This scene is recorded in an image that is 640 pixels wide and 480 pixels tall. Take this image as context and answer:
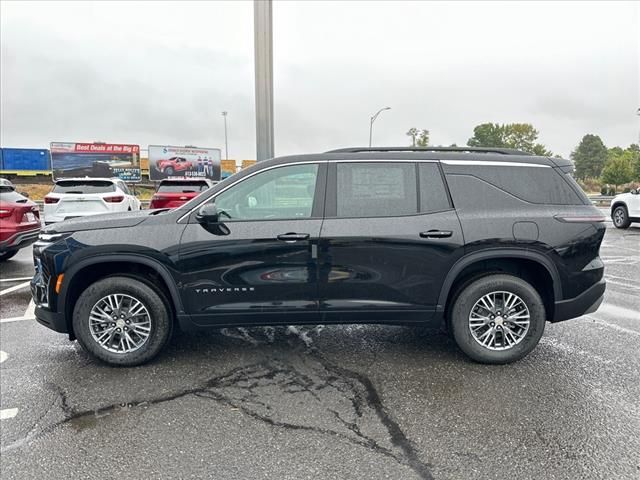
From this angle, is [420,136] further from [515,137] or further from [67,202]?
[67,202]

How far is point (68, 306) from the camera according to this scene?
366cm

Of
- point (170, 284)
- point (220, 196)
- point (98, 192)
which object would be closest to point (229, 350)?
point (170, 284)

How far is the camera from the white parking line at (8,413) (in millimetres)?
2957

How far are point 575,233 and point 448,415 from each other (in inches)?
76.5

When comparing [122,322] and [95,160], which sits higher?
[95,160]

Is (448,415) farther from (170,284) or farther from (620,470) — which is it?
(170,284)

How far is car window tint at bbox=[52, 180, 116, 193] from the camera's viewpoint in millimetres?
9977

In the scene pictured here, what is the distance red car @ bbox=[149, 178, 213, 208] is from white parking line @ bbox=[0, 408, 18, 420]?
8.28 metres

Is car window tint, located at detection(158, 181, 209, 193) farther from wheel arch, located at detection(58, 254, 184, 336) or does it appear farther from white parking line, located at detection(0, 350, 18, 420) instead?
white parking line, located at detection(0, 350, 18, 420)

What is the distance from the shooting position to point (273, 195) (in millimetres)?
3715

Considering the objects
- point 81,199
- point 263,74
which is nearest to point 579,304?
point 263,74

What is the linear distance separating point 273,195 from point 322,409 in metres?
1.78

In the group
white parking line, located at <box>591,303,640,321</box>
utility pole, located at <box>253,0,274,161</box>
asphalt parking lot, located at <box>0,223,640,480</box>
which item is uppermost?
utility pole, located at <box>253,0,274,161</box>

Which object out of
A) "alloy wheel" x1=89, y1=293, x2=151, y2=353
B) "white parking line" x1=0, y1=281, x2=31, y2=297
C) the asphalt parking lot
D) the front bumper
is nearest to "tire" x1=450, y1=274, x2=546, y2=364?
the asphalt parking lot
